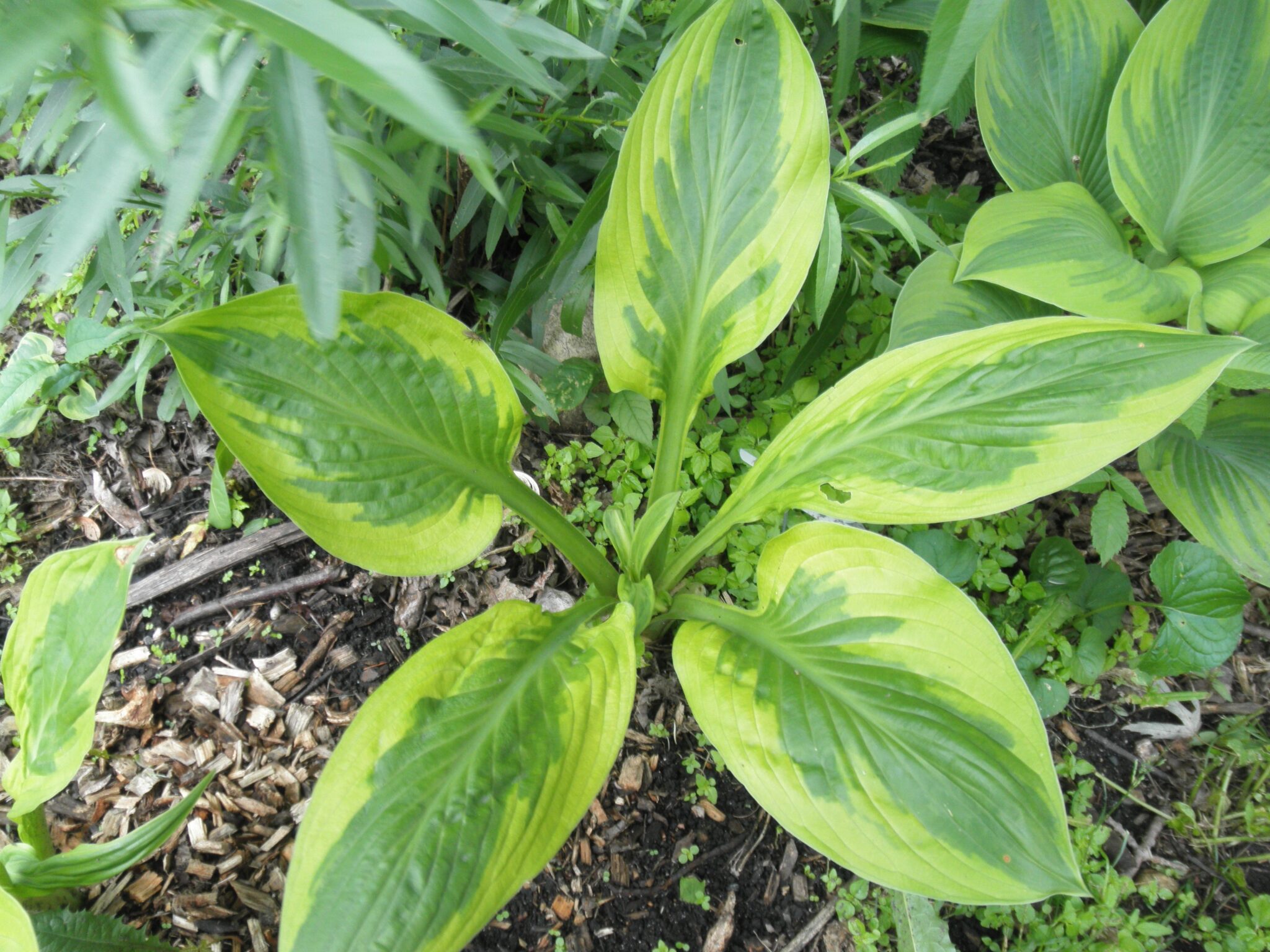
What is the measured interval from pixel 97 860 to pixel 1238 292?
1.90 metres

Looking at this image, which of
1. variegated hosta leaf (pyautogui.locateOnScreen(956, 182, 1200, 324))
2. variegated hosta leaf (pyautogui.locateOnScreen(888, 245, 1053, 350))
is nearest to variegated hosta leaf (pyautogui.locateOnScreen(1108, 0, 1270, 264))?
variegated hosta leaf (pyautogui.locateOnScreen(956, 182, 1200, 324))

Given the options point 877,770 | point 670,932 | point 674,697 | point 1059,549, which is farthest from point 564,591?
point 1059,549

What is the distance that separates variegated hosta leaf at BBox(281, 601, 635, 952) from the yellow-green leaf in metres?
A: 0.41

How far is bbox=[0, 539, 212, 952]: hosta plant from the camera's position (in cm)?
98

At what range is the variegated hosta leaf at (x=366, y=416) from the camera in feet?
2.85

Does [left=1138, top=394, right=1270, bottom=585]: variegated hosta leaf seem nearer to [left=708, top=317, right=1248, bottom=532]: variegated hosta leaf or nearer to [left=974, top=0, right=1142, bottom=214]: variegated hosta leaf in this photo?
[left=708, top=317, right=1248, bottom=532]: variegated hosta leaf

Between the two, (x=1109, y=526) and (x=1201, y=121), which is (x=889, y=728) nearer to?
(x=1109, y=526)

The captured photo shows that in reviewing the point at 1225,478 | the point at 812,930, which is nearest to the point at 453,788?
the point at 812,930

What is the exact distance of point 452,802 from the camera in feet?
2.67

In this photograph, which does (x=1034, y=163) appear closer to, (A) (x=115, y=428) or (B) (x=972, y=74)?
(B) (x=972, y=74)

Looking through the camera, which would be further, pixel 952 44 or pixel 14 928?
pixel 14 928

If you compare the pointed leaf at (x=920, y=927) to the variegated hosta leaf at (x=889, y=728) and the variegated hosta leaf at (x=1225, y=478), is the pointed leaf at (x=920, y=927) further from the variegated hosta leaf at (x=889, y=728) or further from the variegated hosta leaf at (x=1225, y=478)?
the variegated hosta leaf at (x=1225, y=478)

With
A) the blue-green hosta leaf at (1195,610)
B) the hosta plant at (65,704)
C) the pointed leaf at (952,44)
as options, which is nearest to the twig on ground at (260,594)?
the hosta plant at (65,704)

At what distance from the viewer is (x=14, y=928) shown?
2.74 feet
